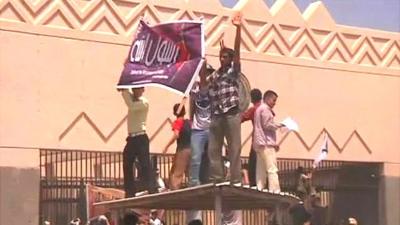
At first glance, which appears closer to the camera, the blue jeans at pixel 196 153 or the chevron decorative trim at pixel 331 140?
the blue jeans at pixel 196 153

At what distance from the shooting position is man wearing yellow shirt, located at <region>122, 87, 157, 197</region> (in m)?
12.3

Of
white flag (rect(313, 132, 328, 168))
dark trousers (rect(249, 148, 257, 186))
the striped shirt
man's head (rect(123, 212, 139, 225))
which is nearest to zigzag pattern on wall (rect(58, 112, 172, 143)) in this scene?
white flag (rect(313, 132, 328, 168))

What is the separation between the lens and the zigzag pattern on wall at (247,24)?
18.1 meters

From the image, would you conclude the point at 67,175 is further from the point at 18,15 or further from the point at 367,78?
the point at 367,78

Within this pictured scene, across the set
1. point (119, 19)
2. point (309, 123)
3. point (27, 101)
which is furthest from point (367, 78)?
point (27, 101)

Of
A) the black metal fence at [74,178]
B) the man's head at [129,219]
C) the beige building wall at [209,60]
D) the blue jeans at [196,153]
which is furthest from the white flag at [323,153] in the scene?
the man's head at [129,219]

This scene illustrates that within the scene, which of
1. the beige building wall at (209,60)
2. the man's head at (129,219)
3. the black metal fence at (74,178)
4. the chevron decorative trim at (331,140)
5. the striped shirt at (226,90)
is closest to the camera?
the striped shirt at (226,90)

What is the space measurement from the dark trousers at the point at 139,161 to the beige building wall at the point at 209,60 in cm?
545

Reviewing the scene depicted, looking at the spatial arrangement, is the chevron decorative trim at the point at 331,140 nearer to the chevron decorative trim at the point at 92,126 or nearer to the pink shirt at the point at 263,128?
the chevron decorative trim at the point at 92,126

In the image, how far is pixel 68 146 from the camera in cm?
1798

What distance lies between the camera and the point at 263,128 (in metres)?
13.6

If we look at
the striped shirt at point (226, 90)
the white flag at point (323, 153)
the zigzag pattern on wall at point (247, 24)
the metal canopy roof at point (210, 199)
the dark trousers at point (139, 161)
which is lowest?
the metal canopy roof at point (210, 199)

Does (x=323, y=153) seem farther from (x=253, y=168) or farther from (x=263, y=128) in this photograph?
(x=263, y=128)

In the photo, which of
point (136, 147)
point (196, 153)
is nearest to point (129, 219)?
point (136, 147)
